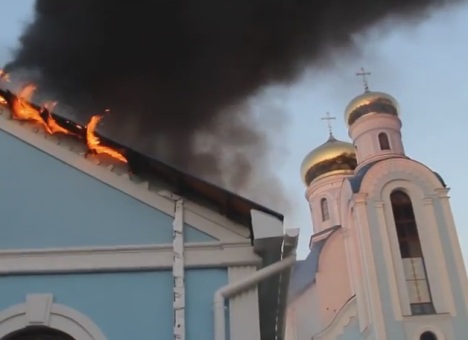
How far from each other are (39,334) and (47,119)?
2.22 metres

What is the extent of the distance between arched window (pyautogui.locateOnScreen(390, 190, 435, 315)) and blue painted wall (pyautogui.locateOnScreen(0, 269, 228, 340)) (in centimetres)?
1798

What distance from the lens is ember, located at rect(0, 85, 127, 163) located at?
263 inches

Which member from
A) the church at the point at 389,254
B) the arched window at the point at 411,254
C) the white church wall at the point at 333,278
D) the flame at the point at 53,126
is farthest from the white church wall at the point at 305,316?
the flame at the point at 53,126

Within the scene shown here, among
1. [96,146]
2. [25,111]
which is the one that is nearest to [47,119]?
[25,111]

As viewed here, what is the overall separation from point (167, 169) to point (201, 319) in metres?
1.56

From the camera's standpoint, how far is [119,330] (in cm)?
607

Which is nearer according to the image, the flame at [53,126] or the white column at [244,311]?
the white column at [244,311]

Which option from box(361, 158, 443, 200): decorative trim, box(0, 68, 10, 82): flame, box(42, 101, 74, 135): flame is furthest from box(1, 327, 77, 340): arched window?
box(361, 158, 443, 200): decorative trim

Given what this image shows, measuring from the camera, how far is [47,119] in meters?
6.85

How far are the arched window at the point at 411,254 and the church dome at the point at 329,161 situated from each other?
438 inches

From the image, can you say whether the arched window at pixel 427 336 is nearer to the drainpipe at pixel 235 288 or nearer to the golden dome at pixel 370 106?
the golden dome at pixel 370 106

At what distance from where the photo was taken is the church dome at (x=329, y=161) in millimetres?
36000

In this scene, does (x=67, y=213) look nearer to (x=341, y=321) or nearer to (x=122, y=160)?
(x=122, y=160)

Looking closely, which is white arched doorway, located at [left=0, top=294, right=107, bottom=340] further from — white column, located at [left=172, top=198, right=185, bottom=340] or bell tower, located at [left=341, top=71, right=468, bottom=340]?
bell tower, located at [left=341, top=71, right=468, bottom=340]
